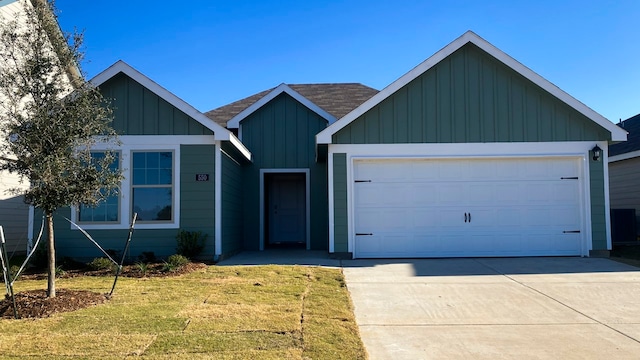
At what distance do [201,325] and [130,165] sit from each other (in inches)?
229

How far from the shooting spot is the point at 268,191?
14.8 m

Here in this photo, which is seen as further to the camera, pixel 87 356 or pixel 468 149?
pixel 468 149

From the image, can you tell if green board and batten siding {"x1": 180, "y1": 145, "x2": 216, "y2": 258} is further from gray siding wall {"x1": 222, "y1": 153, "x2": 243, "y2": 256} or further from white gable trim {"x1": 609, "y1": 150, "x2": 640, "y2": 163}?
white gable trim {"x1": 609, "y1": 150, "x2": 640, "y2": 163}

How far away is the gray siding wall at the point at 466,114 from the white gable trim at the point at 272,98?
10.3ft

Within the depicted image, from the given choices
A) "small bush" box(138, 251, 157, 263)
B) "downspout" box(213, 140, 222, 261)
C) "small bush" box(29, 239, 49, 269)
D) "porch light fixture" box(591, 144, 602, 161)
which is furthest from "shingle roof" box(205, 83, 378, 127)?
"porch light fixture" box(591, 144, 602, 161)

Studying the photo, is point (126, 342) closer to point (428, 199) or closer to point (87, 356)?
point (87, 356)

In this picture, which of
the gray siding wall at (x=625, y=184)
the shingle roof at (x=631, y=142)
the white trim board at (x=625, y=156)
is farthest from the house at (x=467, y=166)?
the shingle roof at (x=631, y=142)

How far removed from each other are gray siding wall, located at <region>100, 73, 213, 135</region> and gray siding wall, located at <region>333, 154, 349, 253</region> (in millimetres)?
2833

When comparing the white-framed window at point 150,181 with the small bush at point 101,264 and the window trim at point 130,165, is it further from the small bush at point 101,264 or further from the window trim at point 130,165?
the small bush at point 101,264

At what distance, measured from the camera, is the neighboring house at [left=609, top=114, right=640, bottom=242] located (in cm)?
1300

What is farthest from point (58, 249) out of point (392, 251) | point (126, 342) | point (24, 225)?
point (392, 251)

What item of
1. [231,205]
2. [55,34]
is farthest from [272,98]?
[55,34]

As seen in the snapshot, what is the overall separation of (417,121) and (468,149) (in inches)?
49.8

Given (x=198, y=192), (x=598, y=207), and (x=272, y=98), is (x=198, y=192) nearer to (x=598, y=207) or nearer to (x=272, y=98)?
(x=272, y=98)
